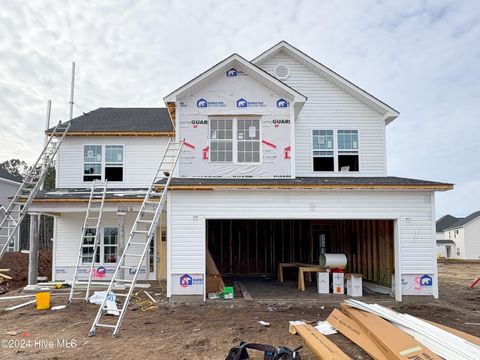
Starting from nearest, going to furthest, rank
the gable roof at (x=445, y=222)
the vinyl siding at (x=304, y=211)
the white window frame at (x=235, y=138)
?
the vinyl siding at (x=304, y=211), the white window frame at (x=235, y=138), the gable roof at (x=445, y=222)

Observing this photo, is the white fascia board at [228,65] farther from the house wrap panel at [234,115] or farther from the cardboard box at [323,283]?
the cardboard box at [323,283]

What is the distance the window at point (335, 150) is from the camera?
14562 mm

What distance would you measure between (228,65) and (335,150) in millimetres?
5347

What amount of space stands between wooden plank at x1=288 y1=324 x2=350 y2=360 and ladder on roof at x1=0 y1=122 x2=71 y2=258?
9.14 m

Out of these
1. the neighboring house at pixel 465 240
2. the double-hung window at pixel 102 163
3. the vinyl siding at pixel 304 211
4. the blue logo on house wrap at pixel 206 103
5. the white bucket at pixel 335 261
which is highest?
the blue logo on house wrap at pixel 206 103

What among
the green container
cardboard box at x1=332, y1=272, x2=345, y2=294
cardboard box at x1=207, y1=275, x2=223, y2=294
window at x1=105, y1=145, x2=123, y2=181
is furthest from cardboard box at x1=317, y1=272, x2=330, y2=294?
window at x1=105, y1=145, x2=123, y2=181

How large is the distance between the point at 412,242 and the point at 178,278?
7.44 m

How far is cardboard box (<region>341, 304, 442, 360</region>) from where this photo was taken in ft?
18.8

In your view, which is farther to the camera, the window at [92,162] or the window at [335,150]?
the window at [92,162]

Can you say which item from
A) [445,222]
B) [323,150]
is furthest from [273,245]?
[445,222]

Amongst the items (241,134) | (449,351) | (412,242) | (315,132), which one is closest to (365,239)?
(412,242)

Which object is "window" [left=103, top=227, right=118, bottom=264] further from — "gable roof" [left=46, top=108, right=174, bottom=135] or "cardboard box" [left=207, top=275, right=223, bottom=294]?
"cardboard box" [left=207, top=275, right=223, bottom=294]

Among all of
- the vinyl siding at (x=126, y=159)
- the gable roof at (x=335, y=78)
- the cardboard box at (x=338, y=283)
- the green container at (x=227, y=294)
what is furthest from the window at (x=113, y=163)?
the cardboard box at (x=338, y=283)

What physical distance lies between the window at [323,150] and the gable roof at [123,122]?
682 cm
